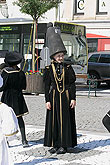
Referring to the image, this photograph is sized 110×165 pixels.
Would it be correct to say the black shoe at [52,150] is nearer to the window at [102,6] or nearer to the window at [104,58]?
the window at [104,58]

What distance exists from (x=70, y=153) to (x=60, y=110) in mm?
A: 742

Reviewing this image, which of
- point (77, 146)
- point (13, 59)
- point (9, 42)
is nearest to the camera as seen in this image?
point (13, 59)

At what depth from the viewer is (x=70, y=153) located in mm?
7336

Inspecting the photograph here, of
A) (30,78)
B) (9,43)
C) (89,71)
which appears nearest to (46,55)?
(30,78)

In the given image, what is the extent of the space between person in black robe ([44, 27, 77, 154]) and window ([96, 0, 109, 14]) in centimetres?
2682

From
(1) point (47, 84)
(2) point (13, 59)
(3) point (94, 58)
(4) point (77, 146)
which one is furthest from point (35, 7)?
(1) point (47, 84)

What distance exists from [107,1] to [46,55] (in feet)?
52.5

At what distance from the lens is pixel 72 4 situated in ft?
113

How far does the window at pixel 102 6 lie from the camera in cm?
3350

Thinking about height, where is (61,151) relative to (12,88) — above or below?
below

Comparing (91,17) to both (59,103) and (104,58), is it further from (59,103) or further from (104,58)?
(59,103)

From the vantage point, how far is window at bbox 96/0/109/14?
3350 cm

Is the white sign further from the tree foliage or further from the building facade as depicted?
the tree foliage

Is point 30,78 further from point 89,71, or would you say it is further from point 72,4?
point 72,4
